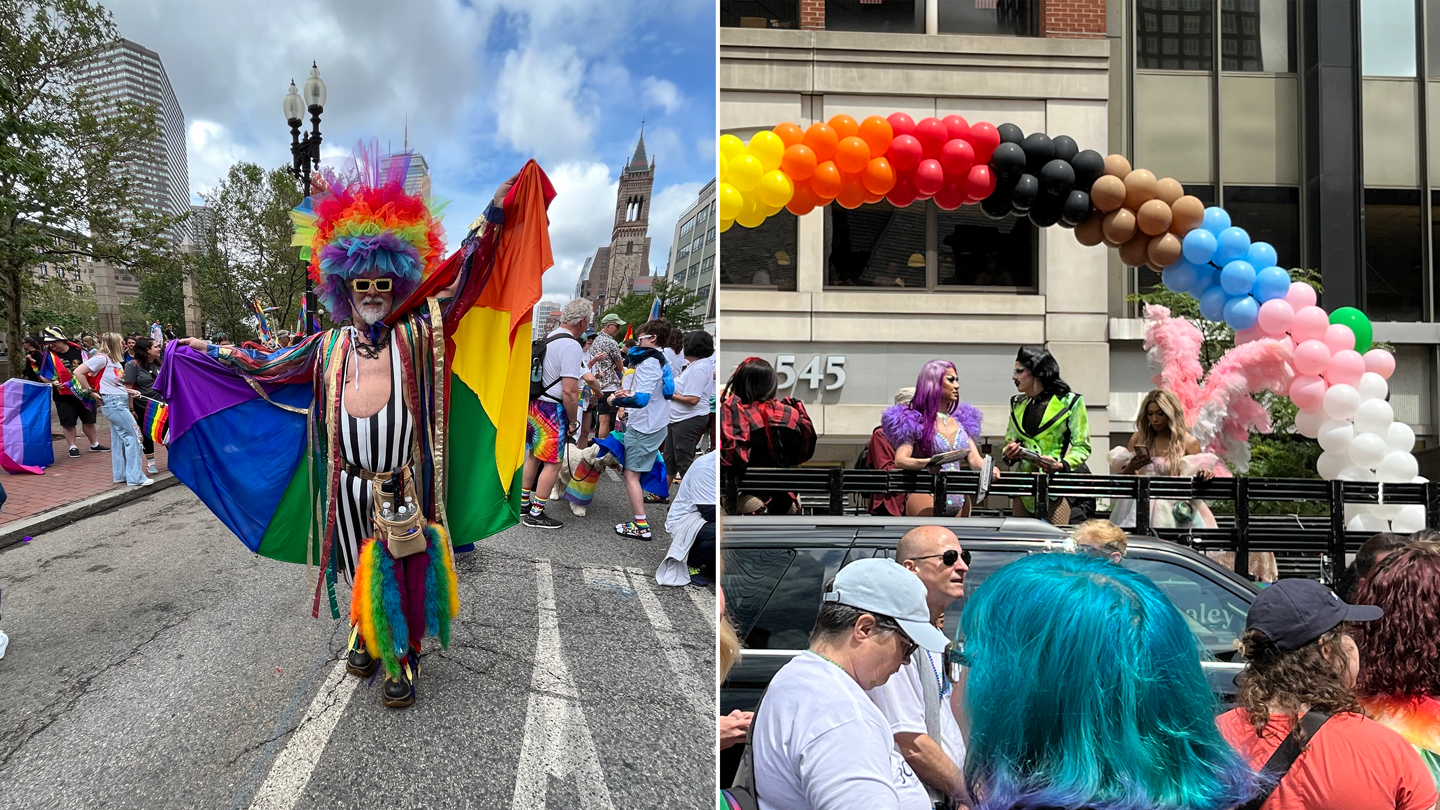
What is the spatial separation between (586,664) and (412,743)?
100cm

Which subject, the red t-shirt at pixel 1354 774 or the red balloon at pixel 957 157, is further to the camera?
the red balloon at pixel 957 157

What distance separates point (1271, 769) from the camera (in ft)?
5.47

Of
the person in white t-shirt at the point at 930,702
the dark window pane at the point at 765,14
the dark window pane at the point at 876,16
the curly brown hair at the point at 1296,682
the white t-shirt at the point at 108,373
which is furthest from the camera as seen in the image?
the dark window pane at the point at 876,16

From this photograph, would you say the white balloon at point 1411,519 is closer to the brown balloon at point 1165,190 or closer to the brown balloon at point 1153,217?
the brown balloon at point 1153,217

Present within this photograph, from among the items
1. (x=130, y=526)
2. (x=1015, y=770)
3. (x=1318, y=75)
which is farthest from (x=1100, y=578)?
(x=1318, y=75)

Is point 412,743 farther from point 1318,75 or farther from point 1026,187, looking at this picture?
point 1318,75

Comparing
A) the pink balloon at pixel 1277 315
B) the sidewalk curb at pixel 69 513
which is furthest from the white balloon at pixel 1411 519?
the sidewalk curb at pixel 69 513

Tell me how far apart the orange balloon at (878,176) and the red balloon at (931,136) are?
249 mm

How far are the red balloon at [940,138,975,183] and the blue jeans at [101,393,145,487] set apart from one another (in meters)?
8.08

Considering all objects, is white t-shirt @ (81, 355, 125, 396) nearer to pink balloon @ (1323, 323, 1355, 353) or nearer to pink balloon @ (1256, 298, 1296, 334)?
pink balloon @ (1256, 298, 1296, 334)

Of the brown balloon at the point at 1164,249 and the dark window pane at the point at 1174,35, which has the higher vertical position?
the dark window pane at the point at 1174,35

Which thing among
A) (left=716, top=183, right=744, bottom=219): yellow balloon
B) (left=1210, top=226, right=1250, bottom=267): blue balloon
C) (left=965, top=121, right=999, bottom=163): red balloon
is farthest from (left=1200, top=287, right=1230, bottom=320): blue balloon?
(left=716, top=183, right=744, bottom=219): yellow balloon

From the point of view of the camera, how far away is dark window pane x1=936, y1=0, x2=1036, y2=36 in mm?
10938

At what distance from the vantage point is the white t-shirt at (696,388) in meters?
6.84
